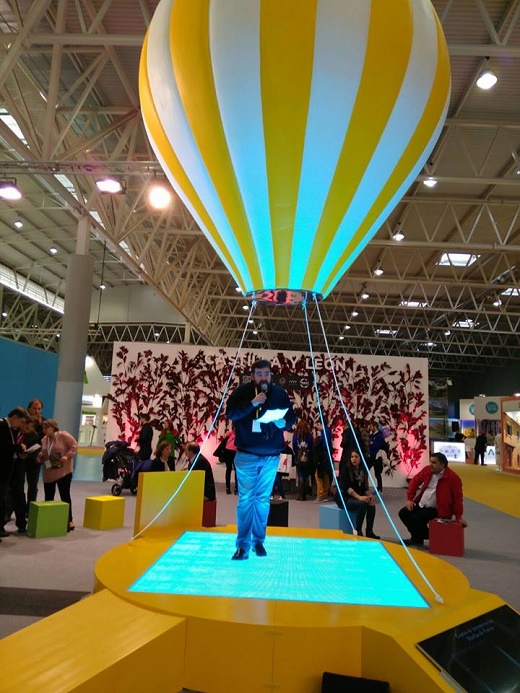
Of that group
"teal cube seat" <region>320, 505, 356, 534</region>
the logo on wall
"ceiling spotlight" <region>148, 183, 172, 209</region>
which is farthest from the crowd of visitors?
"ceiling spotlight" <region>148, 183, 172, 209</region>

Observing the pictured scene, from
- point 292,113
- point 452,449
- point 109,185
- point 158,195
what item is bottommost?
point 452,449

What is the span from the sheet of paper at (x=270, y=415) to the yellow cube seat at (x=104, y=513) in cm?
336

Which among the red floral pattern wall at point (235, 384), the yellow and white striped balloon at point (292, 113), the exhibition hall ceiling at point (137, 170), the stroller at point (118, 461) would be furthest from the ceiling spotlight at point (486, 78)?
the stroller at point (118, 461)

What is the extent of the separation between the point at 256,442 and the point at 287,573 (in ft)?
2.86

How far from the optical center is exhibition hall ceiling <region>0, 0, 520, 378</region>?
6.97 meters

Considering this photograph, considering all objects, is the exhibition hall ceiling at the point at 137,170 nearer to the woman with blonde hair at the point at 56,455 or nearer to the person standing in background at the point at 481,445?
the woman with blonde hair at the point at 56,455

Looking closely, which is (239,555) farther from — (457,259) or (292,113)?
(457,259)

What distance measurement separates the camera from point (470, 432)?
25.7 meters

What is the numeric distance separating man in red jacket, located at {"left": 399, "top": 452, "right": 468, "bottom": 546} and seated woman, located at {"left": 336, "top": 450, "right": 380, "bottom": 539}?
50cm

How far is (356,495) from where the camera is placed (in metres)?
5.82

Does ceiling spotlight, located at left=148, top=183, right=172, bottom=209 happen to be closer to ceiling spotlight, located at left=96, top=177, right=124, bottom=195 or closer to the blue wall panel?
ceiling spotlight, located at left=96, top=177, right=124, bottom=195

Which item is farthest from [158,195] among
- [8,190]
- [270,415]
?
[270,415]

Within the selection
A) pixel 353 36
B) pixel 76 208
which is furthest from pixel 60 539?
pixel 76 208

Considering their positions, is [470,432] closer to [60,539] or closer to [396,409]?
[396,409]
